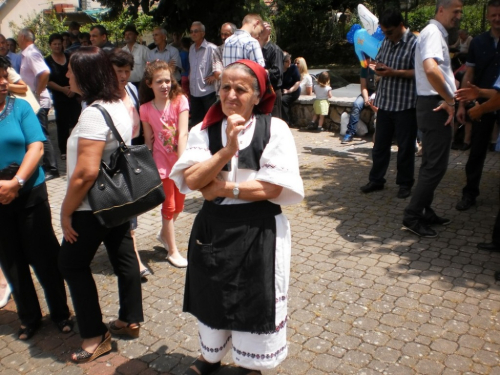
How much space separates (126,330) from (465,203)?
3963mm

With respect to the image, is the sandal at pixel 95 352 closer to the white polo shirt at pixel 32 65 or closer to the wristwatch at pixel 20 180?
the wristwatch at pixel 20 180

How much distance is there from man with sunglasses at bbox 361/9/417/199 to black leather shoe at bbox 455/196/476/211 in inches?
24.7

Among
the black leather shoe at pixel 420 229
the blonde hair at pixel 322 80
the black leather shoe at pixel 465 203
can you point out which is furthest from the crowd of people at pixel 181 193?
the blonde hair at pixel 322 80

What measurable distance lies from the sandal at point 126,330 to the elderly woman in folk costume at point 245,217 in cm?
97

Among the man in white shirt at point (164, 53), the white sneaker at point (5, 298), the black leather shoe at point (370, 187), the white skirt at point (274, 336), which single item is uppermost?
the man in white shirt at point (164, 53)

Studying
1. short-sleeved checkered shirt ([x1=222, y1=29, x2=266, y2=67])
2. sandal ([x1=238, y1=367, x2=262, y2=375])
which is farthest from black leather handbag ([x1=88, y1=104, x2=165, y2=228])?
short-sleeved checkered shirt ([x1=222, y1=29, x2=266, y2=67])

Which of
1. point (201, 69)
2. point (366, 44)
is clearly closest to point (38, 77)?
point (201, 69)

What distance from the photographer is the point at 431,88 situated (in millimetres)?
4941

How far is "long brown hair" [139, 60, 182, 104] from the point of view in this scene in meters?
4.21

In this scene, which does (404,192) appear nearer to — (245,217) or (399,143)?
(399,143)

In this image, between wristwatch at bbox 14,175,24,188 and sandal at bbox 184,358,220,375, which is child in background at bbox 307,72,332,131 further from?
sandal at bbox 184,358,220,375

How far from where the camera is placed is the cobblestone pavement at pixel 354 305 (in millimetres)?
3248

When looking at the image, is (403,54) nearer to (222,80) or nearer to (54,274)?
(222,80)

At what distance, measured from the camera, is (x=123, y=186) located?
3027mm
